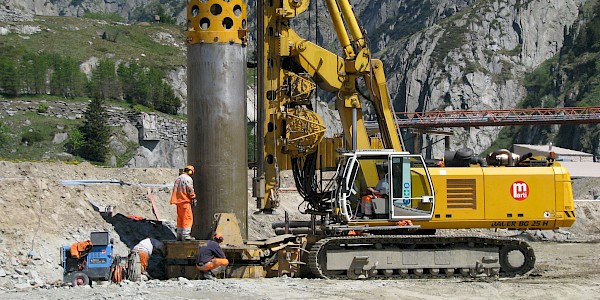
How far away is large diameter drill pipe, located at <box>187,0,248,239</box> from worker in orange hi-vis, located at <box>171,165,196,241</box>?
470 millimetres

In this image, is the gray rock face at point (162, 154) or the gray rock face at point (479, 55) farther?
the gray rock face at point (479, 55)

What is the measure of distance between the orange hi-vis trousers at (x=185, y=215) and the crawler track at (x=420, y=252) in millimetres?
2705

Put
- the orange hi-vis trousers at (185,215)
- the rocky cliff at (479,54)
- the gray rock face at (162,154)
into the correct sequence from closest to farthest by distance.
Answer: the orange hi-vis trousers at (185,215), the gray rock face at (162,154), the rocky cliff at (479,54)

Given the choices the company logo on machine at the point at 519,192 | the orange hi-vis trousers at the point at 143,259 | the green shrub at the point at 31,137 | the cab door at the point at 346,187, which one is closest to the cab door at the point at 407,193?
the cab door at the point at 346,187

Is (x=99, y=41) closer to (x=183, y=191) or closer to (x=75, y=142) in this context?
(x=75, y=142)

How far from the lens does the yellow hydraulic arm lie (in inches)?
899

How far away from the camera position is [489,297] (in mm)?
17641

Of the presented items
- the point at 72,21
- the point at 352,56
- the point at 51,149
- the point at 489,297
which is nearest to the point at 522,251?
the point at 489,297

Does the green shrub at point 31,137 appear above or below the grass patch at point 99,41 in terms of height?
below

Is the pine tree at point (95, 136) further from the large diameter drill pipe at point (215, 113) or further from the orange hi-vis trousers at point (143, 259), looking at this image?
the orange hi-vis trousers at point (143, 259)

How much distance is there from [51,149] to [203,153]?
224ft

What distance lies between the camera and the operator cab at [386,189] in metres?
20.5

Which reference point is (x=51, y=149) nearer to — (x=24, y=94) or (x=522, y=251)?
(x=24, y=94)

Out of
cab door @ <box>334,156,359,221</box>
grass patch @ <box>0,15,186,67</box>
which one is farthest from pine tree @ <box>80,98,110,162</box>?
cab door @ <box>334,156,359,221</box>
